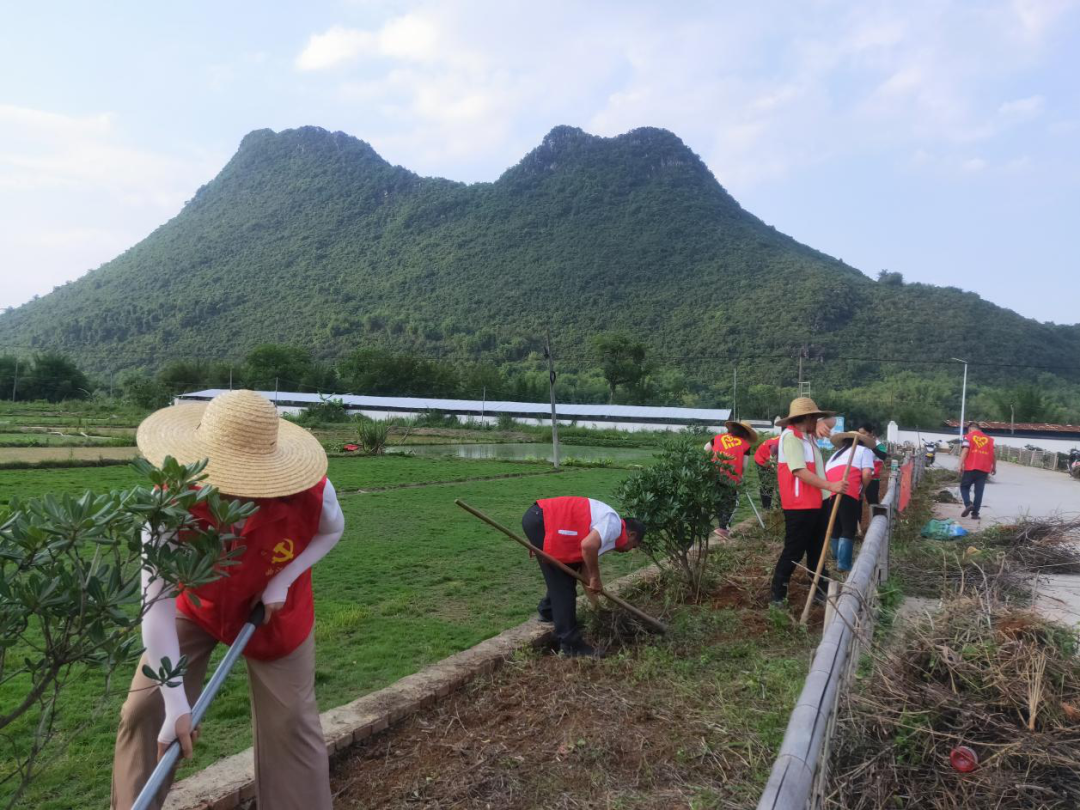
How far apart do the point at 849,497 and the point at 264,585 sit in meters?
5.49

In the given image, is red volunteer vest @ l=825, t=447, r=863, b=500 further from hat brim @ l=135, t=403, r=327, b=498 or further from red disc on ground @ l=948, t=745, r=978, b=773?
hat brim @ l=135, t=403, r=327, b=498

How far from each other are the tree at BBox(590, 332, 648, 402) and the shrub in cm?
5297

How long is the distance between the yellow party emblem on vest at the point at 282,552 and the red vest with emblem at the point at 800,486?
392 cm

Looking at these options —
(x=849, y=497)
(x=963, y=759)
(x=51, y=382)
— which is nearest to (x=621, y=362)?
(x=51, y=382)

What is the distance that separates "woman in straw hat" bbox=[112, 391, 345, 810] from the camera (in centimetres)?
232

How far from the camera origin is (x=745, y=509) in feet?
40.8

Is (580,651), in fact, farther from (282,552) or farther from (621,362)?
(621,362)

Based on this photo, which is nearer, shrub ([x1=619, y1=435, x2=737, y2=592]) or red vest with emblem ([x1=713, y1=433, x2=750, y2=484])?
shrub ([x1=619, y1=435, x2=737, y2=592])

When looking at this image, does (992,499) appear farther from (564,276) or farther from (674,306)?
(564,276)

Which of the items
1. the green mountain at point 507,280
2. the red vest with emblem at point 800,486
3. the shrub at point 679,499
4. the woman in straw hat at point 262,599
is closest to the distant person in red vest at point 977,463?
the red vest with emblem at point 800,486

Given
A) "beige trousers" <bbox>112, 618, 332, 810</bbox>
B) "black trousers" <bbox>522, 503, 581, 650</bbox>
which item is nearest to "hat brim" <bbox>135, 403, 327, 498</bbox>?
"beige trousers" <bbox>112, 618, 332, 810</bbox>

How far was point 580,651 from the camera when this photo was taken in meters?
4.50

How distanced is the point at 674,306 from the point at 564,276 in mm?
15858

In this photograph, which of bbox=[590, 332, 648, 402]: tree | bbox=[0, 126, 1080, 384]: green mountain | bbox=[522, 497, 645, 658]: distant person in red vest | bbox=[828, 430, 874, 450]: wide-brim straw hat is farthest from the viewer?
bbox=[0, 126, 1080, 384]: green mountain
